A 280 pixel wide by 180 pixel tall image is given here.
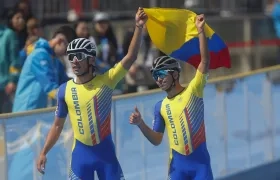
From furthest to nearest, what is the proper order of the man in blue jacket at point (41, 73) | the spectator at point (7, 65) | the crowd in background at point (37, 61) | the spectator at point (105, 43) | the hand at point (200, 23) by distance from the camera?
the spectator at point (105, 43)
the spectator at point (7, 65)
the crowd in background at point (37, 61)
the man in blue jacket at point (41, 73)
the hand at point (200, 23)

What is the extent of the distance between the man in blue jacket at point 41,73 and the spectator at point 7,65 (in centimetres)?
172

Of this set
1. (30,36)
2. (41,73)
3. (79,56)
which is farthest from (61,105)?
(30,36)

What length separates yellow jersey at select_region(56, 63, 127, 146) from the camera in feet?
25.7

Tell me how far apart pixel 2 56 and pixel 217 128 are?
302cm

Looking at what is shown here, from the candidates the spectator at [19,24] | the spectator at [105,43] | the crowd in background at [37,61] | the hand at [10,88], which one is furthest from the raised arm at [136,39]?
the spectator at [105,43]

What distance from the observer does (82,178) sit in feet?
25.7

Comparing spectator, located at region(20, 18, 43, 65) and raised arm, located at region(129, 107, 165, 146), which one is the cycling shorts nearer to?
raised arm, located at region(129, 107, 165, 146)

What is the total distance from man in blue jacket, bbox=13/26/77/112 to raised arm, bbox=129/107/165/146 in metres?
2.12

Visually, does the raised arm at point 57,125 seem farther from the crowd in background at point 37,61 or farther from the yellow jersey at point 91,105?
the crowd in background at point 37,61

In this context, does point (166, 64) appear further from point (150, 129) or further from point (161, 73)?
point (150, 129)

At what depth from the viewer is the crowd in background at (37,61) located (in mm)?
10023

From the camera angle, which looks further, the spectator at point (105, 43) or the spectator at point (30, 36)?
the spectator at point (105, 43)

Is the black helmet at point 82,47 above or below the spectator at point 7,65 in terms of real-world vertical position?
above

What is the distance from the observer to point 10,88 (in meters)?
11.8
